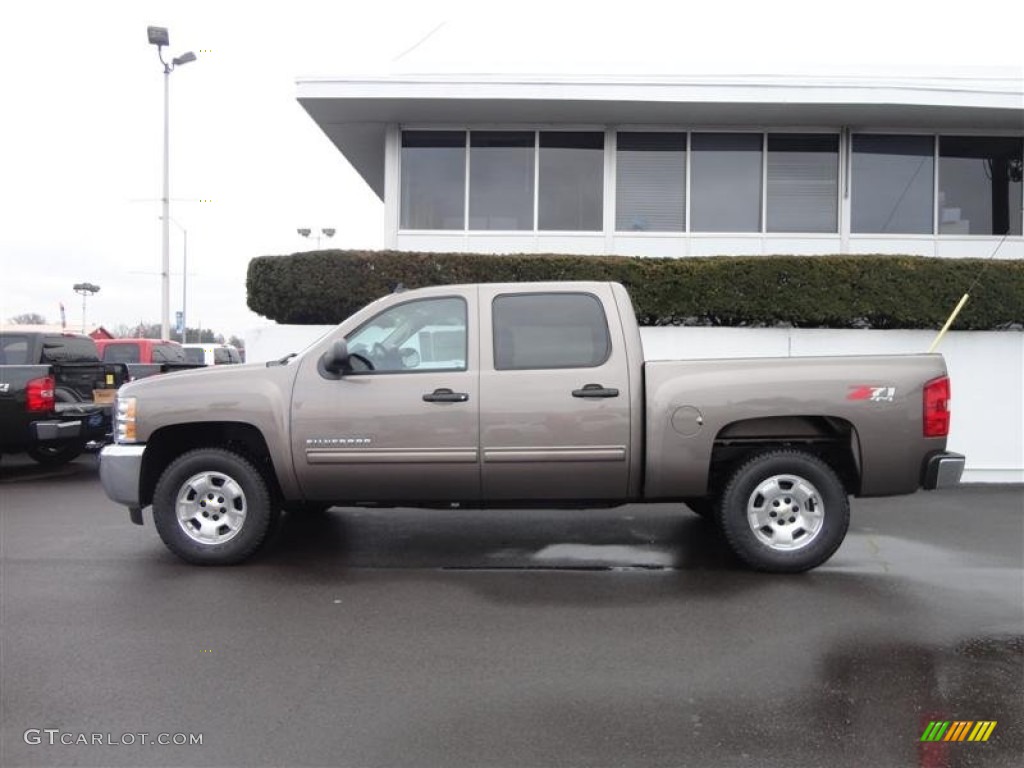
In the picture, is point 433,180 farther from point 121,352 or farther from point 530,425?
point 530,425

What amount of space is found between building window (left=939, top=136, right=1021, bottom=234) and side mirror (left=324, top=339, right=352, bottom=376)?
38.8ft

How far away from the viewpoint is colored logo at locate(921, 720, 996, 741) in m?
3.43

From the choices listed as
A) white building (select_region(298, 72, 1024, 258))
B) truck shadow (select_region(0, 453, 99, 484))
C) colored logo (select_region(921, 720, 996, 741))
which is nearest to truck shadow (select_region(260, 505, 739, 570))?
colored logo (select_region(921, 720, 996, 741))

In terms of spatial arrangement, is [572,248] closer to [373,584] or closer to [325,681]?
[373,584]

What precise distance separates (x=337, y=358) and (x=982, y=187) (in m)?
12.7

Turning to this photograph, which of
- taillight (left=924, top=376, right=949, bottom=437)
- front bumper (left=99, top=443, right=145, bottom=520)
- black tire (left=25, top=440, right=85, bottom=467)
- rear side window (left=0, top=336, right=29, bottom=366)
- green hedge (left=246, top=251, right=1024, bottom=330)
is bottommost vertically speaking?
black tire (left=25, top=440, right=85, bottom=467)

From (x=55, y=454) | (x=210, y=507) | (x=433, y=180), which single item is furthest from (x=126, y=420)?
(x=433, y=180)

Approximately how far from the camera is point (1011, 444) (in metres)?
9.62

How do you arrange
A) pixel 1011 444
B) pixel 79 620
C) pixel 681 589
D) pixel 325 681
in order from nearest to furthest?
pixel 325 681
pixel 79 620
pixel 681 589
pixel 1011 444

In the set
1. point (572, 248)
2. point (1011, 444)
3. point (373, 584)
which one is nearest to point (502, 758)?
point (373, 584)

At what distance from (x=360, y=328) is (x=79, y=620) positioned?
2.53 meters

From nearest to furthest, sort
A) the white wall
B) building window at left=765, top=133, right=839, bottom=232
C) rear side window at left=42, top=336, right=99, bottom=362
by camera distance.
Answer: the white wall → rear side window at left=42, top=336, right=99, bottom=362 → building window at left=765, top=133, right=839, bottom=232

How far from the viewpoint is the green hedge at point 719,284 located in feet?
32.5

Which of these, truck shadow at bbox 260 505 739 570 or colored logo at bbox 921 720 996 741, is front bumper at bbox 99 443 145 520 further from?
colored logo at bbox 921 720 996 741
